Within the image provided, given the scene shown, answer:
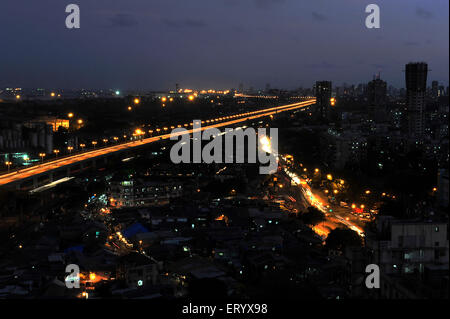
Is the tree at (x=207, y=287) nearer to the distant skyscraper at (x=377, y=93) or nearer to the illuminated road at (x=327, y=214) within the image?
the illuminated road at (x=327, y=214)

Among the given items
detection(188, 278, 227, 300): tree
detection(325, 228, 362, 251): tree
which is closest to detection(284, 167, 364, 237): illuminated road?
detection(325, 228, 362, 251): tree

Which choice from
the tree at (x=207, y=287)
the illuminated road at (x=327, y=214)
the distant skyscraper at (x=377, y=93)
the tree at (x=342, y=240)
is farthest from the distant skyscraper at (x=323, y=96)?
the tree at (x=207, y=287)

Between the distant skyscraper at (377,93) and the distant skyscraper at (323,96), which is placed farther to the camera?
the distant skyscraper at (323,96)

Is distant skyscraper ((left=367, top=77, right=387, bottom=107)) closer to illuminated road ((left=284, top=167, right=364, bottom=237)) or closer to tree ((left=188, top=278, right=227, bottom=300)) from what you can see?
illuminated road ((left=284, top=167, right=364, bottom=237))

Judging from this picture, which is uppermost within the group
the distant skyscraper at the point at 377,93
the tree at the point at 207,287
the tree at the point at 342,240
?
the distant skyscraper at the point at 377,93

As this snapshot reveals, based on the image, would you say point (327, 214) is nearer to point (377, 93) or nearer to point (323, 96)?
point (377, 93)
